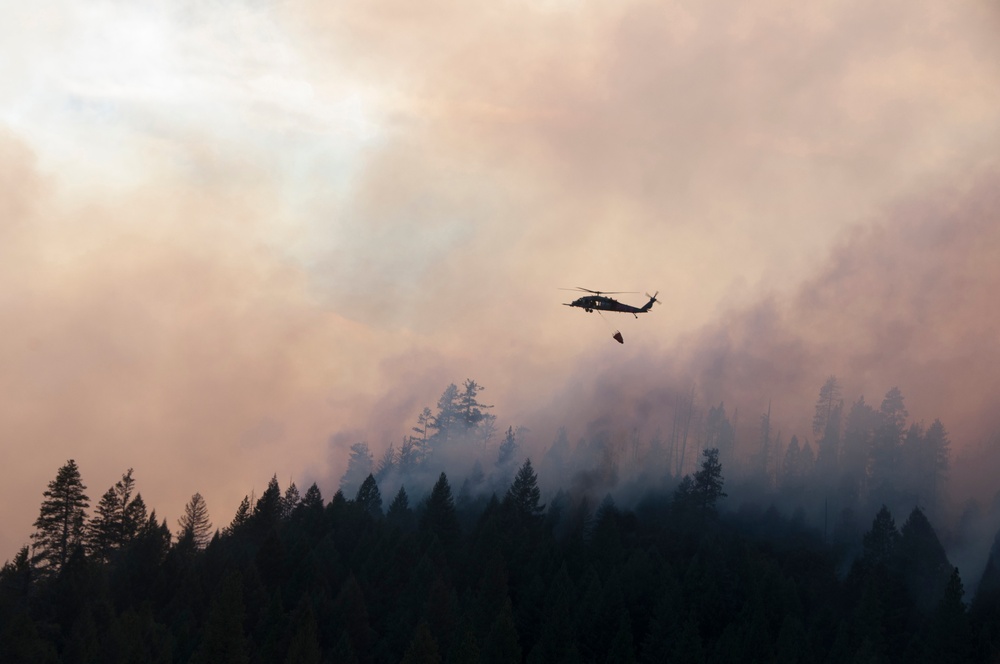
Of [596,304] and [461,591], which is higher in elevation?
[596,304]

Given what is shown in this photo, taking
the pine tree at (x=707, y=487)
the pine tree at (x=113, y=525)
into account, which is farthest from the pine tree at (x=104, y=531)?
the pine tree at (x=707, y=487)

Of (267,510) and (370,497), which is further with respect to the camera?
(370,497)

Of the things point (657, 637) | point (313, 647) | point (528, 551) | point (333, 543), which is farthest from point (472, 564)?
point (313, 647)

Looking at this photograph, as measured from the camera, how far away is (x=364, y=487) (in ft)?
549

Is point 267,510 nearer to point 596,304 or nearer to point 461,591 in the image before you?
point 461,591

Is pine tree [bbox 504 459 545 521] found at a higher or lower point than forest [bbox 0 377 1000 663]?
higher

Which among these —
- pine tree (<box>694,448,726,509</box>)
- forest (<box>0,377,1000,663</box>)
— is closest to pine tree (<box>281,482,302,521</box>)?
forest (<box>0,377,1000,663</box>)

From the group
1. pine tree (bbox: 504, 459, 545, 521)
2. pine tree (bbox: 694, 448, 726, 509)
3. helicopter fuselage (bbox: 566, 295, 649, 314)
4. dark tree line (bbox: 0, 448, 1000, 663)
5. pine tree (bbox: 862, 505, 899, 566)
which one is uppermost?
helicopter fuselage (bbox: 566, 295, 649, 314)

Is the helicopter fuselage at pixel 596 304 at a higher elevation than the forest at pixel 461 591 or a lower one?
higher

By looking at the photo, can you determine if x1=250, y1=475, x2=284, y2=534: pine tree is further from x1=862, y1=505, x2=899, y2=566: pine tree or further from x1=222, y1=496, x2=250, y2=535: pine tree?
x1=862, y1=505, x2=899, y2=566: pine tree

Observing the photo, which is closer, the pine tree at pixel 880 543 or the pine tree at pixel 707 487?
the pine tree at pixel 880 543

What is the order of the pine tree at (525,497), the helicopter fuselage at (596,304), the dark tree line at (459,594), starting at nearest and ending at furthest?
the dark tree line at (459,594)
the helicopter fuselage at (596,304)
the pine tree at (525,497)

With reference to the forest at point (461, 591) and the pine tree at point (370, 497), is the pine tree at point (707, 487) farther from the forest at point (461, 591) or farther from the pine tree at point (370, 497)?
the pine tree at point (370, 497)

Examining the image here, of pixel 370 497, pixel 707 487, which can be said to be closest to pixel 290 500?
pixel 370 497
